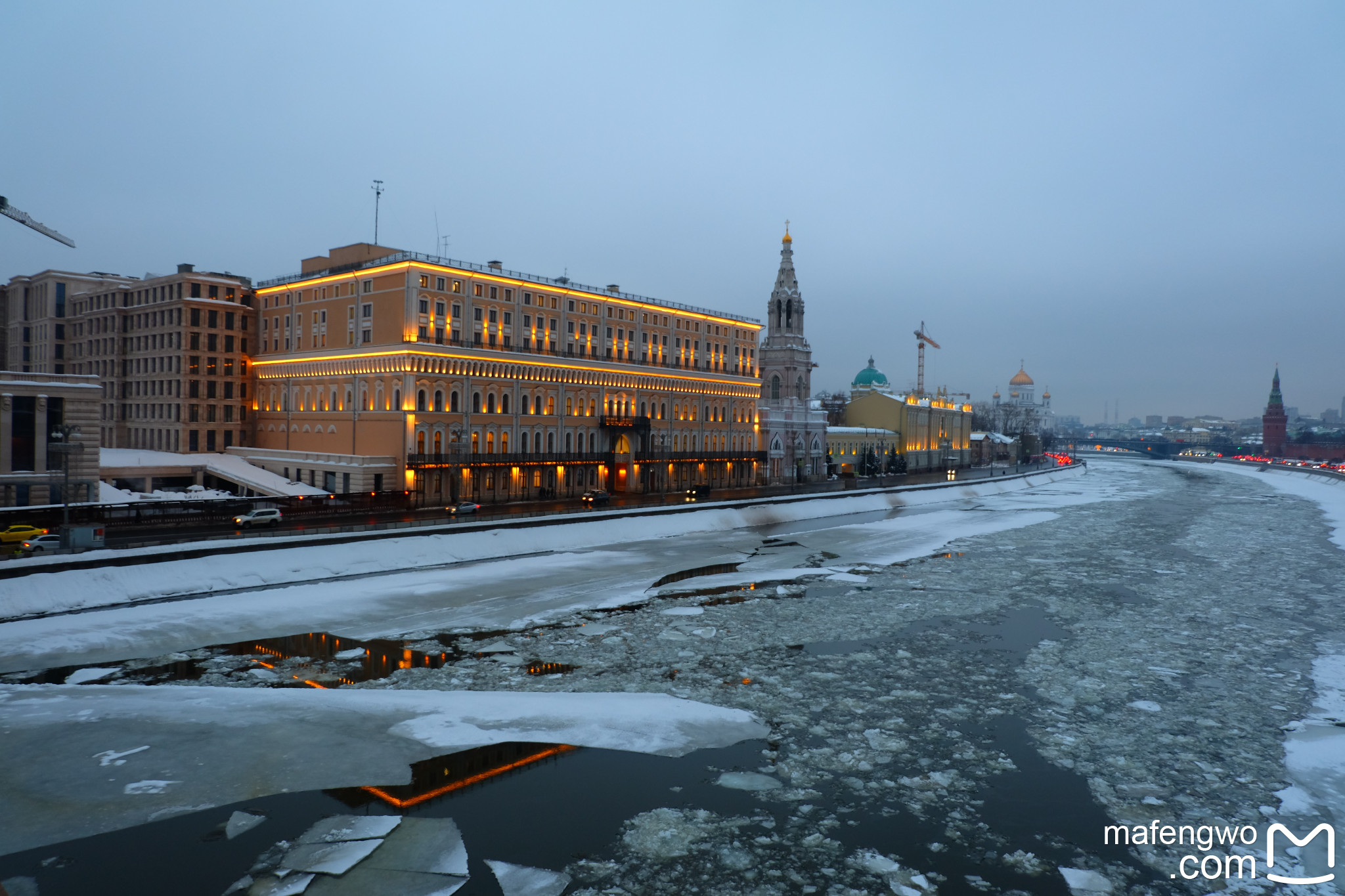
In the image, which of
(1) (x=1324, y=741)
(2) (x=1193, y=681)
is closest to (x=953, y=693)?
(2) (x=1193, y=681)

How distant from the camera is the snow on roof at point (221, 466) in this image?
193 feet

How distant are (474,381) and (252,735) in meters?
45.0

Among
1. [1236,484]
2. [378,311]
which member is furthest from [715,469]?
[1236,484]

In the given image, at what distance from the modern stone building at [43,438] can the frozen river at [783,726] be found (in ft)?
67.9

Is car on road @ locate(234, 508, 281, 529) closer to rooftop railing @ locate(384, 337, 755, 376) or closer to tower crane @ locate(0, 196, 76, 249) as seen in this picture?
rooftop railing @ locate(384, 337, 755, 376)

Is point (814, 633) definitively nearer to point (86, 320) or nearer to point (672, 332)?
point (672, 332)

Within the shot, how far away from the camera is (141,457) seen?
61875mm

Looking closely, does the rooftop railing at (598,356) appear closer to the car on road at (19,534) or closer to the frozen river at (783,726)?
the frozen river at (783,726)

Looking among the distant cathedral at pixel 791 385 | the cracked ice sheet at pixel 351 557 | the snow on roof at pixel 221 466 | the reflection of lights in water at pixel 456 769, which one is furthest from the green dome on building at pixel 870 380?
the reflection of lights in water at pixel 456 769

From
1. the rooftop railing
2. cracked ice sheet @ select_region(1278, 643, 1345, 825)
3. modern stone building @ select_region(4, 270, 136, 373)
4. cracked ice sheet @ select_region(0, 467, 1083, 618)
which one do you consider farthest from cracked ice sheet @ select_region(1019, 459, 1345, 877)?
modern stone building @ select_region(4, 270, 136, 373)

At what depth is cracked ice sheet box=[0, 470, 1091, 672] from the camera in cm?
2745

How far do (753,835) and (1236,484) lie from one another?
467 feet

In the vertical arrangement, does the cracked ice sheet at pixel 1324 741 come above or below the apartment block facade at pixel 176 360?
below

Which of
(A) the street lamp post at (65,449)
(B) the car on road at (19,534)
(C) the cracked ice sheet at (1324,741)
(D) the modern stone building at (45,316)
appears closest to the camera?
(C) the cracked ice sheet at (1324,741)
